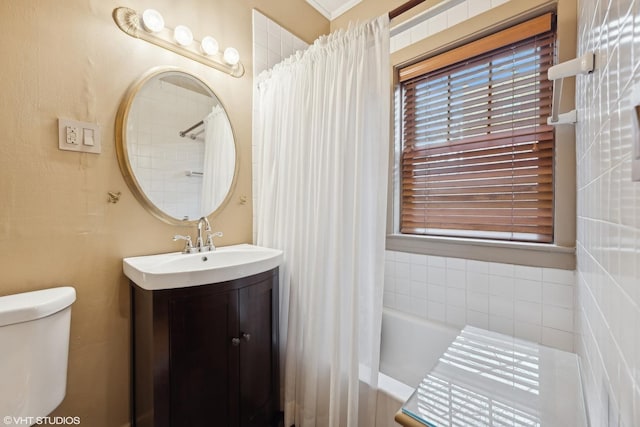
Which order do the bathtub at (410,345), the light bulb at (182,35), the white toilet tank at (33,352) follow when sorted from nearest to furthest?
the white toilet tank at (33,352) < the light bulb at (182,35) < the bathtub at (410,345)

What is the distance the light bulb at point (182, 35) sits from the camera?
1430mm

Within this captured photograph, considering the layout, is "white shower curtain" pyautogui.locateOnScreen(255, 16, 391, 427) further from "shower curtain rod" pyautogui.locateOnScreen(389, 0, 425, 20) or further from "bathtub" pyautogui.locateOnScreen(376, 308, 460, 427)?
"bathtub" pyautogui.locateOnScreen(376, 308, 460, 427)

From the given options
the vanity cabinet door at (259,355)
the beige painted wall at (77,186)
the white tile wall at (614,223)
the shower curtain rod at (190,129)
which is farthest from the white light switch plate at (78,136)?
the white tile wall at (614,223)

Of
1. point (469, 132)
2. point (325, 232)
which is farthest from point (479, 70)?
point (325, 232)

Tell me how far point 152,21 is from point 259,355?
66.1 inches

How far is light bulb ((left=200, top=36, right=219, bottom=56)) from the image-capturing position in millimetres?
1540

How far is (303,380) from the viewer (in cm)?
147

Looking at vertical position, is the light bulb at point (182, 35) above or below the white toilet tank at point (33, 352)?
above

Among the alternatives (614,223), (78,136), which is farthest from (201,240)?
(614,223)

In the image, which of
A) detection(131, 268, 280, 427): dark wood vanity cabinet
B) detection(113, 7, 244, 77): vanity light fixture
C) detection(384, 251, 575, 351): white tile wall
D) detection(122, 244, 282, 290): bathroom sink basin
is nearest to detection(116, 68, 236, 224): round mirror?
detection(113, 7, 244, 77): vanity light fixture

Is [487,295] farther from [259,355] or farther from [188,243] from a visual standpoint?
[188,243]

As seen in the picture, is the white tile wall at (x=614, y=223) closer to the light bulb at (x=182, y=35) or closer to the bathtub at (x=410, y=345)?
the bathtub at (x=410, y=345)

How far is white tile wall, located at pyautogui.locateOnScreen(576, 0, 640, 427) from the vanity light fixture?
1.61m

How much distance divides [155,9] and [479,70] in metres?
1.82
